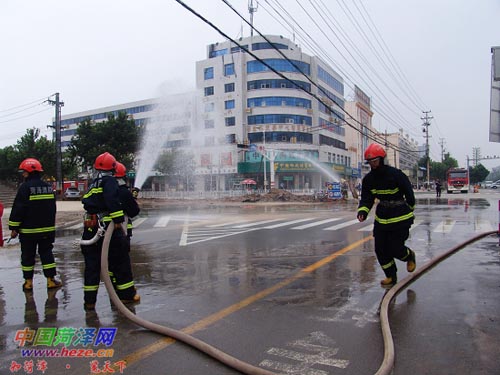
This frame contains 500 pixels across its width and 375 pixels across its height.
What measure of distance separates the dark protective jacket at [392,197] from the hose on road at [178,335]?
115 inches

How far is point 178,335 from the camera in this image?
3.62 metres

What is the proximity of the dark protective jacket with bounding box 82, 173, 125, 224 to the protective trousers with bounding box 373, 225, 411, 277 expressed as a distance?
3.13 m

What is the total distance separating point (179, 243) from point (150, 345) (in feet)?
21.2

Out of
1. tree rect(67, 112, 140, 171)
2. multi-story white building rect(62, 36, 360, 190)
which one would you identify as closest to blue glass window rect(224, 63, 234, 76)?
multi-story white building rect(62, 36, 360, 190)

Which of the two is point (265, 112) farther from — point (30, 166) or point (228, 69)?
point (30, 166)

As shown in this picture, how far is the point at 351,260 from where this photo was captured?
7.21 meters

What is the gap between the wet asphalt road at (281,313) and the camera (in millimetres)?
3213

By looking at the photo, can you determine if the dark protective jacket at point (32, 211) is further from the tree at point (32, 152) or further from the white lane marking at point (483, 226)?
the tree at point (32, 152)

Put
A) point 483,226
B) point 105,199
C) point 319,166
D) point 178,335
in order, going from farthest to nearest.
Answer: point 319,166, point 483,226, point 105,199, point 178,335

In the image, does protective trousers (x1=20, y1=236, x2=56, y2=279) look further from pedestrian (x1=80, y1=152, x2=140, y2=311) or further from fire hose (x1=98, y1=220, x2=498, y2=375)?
fire hose (x1=98, y1=220, x2=498, y2=375)

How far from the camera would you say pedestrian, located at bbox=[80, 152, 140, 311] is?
4750 mm

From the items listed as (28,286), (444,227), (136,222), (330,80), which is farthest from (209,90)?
(28,286)

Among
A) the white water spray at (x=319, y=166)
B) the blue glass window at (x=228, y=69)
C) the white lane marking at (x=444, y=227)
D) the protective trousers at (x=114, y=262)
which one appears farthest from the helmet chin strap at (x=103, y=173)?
the blue glass window at (x=228, y=69)

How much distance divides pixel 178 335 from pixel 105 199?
184 centimetres
